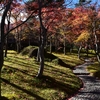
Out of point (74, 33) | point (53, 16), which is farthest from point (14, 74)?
point (74, 33)

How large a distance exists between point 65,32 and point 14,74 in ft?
113

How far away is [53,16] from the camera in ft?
90.7

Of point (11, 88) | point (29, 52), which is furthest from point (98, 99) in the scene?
point (29, 52)

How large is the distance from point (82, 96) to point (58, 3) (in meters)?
10.2

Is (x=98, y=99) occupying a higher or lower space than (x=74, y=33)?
lower

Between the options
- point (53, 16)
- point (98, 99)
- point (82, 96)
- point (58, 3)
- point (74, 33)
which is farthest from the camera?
point (74, 33)

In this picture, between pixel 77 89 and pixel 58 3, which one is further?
pixel 58 3

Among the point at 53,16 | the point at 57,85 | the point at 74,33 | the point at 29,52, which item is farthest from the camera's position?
the point at 74,33

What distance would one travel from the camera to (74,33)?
5122 centimetres

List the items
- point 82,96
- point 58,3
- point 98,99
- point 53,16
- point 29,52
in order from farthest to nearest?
point 29,52, point 53,16, point 58,3, point 82,96, point 98,99

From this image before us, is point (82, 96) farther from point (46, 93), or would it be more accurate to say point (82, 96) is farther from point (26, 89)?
point (26, 89)

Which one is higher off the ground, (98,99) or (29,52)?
(29,52)

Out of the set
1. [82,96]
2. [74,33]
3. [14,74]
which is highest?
[74,33]

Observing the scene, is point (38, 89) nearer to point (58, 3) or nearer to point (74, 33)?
point (58, 3)
